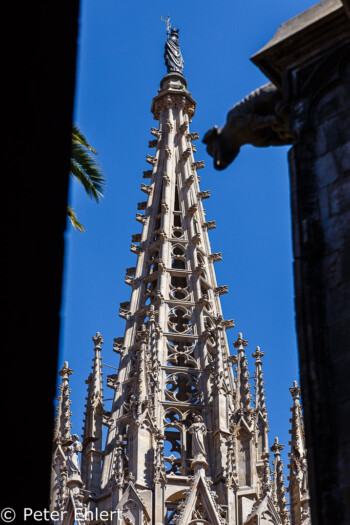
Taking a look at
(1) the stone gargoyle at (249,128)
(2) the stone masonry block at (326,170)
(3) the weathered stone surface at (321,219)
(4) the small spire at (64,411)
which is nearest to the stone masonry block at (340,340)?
(3) the weathered stone surface at (321,219)

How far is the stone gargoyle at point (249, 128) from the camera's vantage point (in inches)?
487

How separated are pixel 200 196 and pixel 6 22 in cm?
4531

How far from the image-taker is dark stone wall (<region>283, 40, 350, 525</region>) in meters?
9.69

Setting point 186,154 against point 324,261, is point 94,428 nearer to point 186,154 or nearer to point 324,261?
point 186,154

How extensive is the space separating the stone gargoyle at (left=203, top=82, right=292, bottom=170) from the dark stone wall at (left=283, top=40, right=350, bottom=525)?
1.37ft

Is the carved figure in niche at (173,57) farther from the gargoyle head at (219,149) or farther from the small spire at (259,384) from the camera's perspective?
the gargoyle head at (219,149)

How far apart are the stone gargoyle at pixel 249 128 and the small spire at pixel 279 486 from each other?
30644 millimetres

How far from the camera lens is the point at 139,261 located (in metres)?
53.1

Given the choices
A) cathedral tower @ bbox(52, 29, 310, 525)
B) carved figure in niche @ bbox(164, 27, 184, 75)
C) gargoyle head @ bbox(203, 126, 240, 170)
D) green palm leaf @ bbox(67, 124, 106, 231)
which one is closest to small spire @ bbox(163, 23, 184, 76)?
carved figure in niche @ bbox(164, 27, 184, 75)

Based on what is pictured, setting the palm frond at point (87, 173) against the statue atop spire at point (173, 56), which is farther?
the statue atop spire at point (173, 56)

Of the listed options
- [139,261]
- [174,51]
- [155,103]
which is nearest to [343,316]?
[139,261]

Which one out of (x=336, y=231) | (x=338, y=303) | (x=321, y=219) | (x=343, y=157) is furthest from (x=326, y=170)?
(x=338, y=303)

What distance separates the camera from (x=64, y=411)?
46188 mm

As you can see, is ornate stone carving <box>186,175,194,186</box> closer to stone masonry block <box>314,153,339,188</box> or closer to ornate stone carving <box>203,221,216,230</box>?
ornate stone carving <box>203,221,216,230</box>
